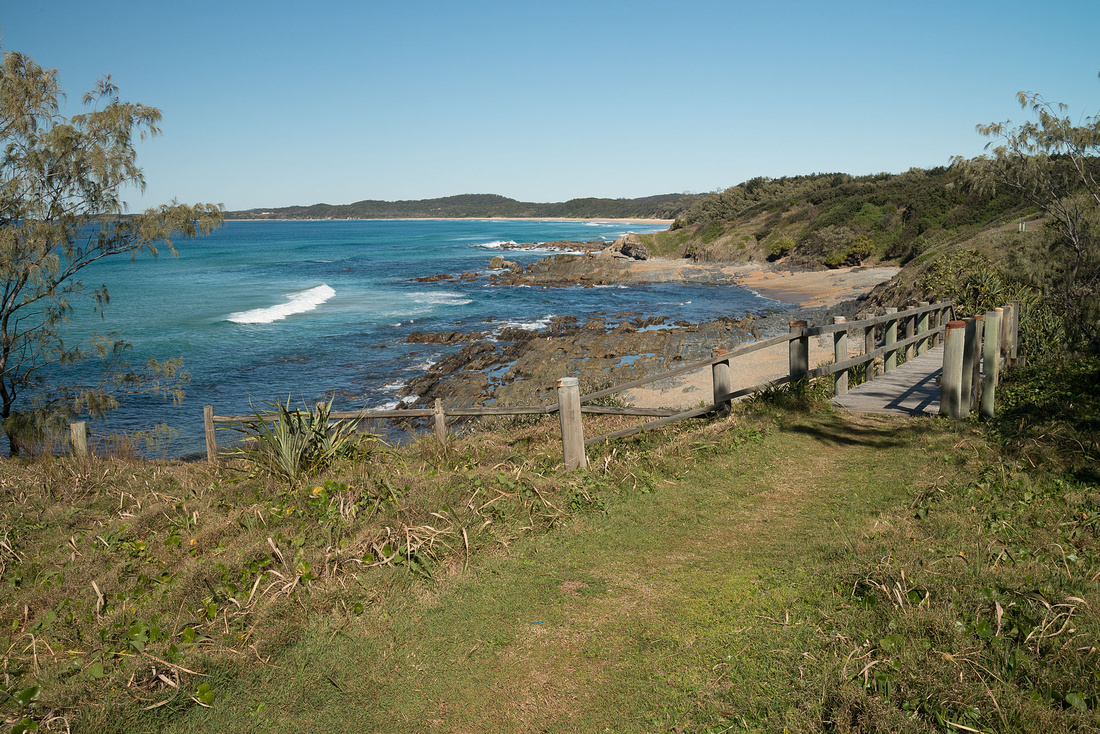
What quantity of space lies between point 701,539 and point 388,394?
61.1 ft

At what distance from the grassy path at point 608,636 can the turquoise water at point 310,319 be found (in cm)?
1259

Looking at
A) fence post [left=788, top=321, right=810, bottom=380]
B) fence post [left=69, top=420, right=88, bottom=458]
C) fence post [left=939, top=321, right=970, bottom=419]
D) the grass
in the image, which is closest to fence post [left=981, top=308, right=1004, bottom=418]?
fence post [left=939, top=321, right=970, bottom=419]

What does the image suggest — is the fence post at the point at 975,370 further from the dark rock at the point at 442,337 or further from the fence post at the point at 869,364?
the dark rock at the point at 442,337

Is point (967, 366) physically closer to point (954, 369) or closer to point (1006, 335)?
point (954, 369)

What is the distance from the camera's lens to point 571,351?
2802 cm

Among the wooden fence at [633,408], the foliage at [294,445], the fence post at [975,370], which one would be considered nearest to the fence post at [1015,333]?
the wooden fence at [633,408]

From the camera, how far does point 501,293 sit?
52.6 m

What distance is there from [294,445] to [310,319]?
36.0 m

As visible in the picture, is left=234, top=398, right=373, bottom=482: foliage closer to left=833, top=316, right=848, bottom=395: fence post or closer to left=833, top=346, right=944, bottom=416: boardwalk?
left=833, top=346, right=944, bottom=416: boardwalk

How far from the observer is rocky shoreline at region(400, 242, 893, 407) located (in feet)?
74.5

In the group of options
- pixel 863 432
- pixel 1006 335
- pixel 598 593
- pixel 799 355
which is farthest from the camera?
pixel 1006 335

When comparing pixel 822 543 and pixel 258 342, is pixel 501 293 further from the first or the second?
pixel 822 543

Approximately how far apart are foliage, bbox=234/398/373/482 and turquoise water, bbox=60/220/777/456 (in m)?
9.07

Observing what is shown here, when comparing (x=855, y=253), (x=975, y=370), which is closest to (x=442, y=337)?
(x=975, y=370)
